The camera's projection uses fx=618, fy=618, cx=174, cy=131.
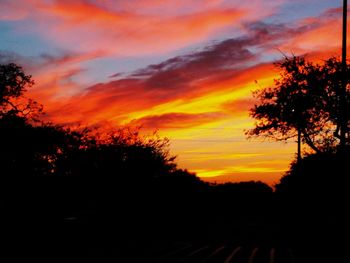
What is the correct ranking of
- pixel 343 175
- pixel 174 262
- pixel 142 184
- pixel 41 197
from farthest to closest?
pixel 142 184 < pixel 41 197 < pixel 343 175 < pixel 174 262

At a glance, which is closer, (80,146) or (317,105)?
(317,105)

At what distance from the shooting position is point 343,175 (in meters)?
37.9

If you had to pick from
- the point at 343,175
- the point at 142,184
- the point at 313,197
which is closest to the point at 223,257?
the point at 343,175

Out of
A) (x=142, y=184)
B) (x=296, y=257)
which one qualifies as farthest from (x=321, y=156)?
(x=142, y=184)

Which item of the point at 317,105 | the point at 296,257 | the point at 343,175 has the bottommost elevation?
the point at 296,257

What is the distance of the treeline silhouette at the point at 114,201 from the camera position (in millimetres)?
21188

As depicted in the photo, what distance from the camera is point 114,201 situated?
6353 cm

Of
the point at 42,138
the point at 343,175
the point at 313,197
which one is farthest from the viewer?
the point at 42,138

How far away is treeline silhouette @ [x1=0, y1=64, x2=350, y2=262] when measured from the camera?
21.2 m

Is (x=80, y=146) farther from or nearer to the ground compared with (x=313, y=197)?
farther from the ground

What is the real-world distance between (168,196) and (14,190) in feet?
81.1

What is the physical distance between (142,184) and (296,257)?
55.8m

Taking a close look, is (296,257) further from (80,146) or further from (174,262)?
(80,146)

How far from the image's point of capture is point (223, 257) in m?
22.7
